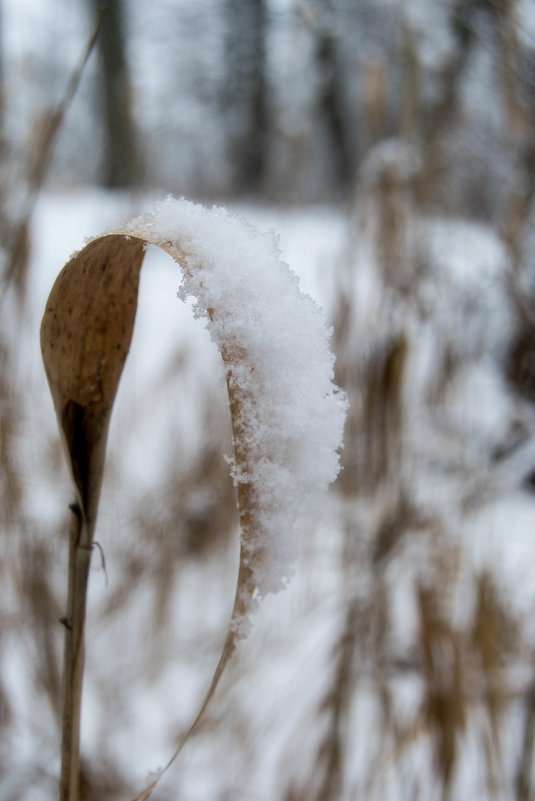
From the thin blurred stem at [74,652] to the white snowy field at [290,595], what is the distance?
33 centimetres

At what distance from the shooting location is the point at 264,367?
135 millimetres

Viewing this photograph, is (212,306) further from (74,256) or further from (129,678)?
(129,678)

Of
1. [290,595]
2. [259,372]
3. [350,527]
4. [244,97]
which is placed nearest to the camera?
[259,372]

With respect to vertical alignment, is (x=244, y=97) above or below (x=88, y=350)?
above

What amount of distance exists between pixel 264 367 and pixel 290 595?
1.05 m

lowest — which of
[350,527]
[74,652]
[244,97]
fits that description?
[74,652]

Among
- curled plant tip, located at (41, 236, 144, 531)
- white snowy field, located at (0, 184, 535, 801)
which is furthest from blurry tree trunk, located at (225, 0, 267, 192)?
curled plant tip, located at (41, 236, 144, 531)

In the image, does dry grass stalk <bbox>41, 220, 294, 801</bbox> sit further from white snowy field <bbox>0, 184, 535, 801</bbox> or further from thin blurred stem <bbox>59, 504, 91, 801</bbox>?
white snowy field <bbox>0, 184, 535, 801</bbox>

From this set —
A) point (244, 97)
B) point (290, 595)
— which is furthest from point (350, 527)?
point (244, 97)

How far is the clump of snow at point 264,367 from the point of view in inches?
5.2

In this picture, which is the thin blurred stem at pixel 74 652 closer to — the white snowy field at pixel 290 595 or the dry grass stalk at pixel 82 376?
the dry grass stalk at pixel 82 376

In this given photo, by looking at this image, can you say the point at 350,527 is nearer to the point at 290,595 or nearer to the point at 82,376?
the point at 290,595

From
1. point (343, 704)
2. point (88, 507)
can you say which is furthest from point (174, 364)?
point (88, 507)

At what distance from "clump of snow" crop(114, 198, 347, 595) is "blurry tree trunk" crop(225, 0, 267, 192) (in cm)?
526
